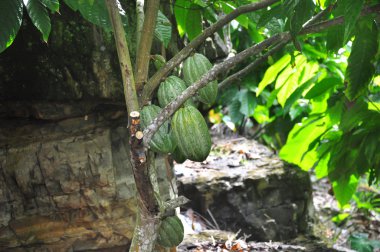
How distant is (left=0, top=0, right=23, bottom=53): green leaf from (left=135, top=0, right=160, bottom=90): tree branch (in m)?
0.33

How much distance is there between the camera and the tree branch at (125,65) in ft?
4.26

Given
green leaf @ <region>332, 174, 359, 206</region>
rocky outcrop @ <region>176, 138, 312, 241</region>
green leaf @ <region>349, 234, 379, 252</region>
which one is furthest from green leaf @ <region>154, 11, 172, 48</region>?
green leaf @ <region>349, 234, 379, 252</region>

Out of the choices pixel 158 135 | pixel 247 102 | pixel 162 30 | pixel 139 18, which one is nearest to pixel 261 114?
pixel 247 102

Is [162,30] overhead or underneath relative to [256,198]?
overhead

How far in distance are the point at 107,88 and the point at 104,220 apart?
541 millimetres

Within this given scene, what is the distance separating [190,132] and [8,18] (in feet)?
1.79

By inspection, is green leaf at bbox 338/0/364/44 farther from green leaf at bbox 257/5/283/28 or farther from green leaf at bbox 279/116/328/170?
green leaf at bbox 279/116/328/170

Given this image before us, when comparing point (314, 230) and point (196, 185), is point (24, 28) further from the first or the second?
point (314, 230)

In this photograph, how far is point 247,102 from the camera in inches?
137

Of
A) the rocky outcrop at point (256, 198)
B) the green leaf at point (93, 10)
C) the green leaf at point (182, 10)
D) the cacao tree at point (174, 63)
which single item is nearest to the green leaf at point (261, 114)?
the rocky outcrop at point (256, 198)

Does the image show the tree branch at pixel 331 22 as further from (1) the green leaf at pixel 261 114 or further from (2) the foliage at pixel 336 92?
(1) the green leaf at pixel 261 114

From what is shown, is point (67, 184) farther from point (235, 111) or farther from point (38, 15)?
point (235, 111)

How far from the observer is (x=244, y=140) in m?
4.04

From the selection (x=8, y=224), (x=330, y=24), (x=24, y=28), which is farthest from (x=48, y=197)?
(x=330, y=24)
